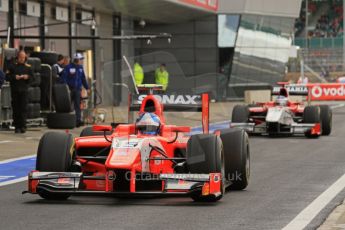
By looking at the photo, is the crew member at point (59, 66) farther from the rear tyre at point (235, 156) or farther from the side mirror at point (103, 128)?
the rear tyre at point (235, 156)

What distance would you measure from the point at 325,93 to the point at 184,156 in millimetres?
38017

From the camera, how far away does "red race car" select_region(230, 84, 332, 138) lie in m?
21.7

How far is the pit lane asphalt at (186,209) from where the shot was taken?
8.81 meters

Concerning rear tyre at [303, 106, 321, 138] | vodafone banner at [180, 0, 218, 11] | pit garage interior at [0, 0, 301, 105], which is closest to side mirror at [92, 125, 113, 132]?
rear tyre at [303, 106, 321, 138]

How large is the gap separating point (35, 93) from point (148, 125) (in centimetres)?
1242

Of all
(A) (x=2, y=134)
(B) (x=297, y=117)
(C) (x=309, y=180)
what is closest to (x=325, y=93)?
(B) (x=297, y=117)

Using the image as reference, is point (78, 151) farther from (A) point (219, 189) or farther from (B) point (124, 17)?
→ (B) point (124, 17)

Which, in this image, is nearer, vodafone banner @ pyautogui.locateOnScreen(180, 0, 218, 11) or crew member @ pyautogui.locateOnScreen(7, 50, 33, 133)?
crew member @ pyautogui.locateOnScreen(7, 50, 33, 133)

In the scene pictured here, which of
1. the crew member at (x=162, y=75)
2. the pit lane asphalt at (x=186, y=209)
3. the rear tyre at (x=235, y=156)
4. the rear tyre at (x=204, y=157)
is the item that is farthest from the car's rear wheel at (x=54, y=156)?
the crew member at (x=162, y=75)

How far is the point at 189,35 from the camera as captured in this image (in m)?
44.5

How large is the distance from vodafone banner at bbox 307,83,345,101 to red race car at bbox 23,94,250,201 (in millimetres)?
37239

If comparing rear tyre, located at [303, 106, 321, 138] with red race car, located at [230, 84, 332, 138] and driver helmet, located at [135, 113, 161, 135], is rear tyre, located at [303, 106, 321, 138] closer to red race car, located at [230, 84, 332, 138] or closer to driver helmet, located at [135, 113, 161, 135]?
red race car, located at [230, 84, 332, 138]

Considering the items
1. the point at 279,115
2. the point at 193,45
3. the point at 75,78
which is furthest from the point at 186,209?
the point at 193,45

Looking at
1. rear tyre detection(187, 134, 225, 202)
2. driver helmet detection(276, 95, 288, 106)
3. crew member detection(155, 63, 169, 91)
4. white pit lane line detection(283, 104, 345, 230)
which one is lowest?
white pit lane line detection(283, 104, 345, 230)
